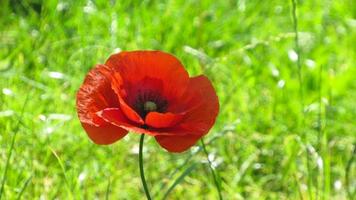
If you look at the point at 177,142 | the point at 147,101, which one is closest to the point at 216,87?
the point at 147,101

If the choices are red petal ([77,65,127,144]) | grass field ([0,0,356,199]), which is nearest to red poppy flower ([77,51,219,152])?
red petal ([77,65,127,144])


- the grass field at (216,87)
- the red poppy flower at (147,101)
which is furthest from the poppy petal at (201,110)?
the grass field at (216,87)

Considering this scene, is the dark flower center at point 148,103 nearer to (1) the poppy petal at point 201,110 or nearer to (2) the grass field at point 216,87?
(1) the poppy petal at point 201,110

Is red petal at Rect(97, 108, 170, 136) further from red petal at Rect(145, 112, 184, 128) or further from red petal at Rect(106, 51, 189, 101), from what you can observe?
red petal at Rect(106, 51, 189, 101)

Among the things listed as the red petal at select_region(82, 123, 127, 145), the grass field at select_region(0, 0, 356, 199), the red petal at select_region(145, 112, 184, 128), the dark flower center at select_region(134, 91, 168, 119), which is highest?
the red petal at select_region(145, 112, 184, 128)

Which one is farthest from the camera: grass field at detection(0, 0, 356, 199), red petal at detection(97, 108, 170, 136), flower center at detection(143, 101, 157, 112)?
grass field at detection(0, 0, 356, 199)

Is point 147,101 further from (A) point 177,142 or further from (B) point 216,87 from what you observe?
(B) point 216,87
